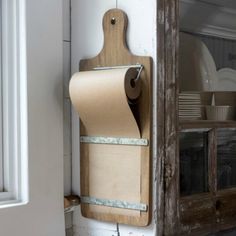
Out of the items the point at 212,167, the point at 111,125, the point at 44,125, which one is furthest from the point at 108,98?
the point at 212,167

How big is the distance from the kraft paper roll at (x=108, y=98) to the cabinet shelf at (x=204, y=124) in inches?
4.5

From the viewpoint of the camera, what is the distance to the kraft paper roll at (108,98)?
33.5 inches

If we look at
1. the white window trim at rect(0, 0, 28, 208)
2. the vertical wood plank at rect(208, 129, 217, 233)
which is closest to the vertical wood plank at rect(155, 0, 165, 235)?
the vertical wood plank at rect(208, 129, 217, 233)

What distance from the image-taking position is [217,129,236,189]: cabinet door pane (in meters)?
1.01

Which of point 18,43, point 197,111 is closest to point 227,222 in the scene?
point 197,111

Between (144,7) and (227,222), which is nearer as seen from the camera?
(144,7)

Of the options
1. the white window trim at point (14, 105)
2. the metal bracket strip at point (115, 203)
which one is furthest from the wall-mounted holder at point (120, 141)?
the white window trim at point (14, 105)

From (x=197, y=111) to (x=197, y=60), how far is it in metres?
0.12

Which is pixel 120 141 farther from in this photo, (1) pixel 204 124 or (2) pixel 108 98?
(1) pixel 204 124

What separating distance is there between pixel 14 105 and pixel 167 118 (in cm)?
32

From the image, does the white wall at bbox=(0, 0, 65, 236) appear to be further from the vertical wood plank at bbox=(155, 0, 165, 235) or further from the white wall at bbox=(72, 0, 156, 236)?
the vertical wood plank at bbox=(155, 0, 165, 235)

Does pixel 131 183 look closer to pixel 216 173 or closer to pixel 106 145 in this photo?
pixel 106 145

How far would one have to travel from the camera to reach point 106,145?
930 millimetres

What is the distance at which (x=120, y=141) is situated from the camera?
2.98 feet
